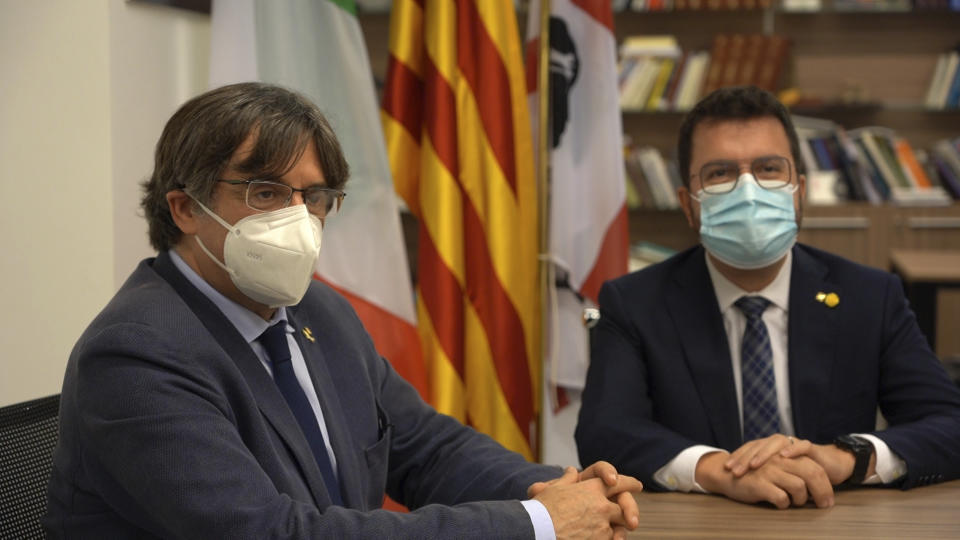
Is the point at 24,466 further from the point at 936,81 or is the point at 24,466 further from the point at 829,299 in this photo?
the point at 936,81

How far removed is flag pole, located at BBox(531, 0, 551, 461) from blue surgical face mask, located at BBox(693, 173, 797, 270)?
105 cm

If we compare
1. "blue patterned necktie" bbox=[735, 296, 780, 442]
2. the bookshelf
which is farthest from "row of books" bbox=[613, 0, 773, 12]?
"blue patterned necktie" bbox=[735, 296, 780, 442]

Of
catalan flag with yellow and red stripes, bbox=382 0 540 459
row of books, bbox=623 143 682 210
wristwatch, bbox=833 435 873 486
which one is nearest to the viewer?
wristwatch, bbox=833 435 873 486

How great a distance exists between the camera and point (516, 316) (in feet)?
10.0

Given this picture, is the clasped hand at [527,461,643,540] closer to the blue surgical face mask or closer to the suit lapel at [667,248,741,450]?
the suit lapel at [667,248,741,450]

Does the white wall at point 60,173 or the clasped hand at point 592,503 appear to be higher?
the white wall at point 60,173

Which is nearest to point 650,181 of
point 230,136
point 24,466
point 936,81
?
point 936,81

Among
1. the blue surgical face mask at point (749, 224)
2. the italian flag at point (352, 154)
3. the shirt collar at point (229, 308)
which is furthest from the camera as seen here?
the italian flag at point (352, 154)

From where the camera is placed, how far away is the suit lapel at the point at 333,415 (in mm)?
1598

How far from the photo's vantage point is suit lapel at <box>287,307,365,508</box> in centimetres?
160

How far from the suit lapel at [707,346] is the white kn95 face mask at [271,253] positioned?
2.88 ft

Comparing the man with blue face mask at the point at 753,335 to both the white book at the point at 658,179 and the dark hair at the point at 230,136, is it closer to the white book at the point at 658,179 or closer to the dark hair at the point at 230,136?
the dark hair at the point at 230,136

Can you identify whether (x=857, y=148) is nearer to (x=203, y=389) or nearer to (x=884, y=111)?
(x=884, y=111)

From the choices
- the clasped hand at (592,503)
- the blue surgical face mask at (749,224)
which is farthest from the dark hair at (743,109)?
the clasped hand at (592,503)
